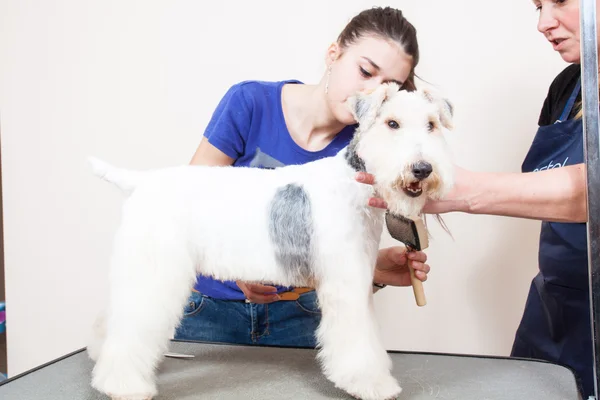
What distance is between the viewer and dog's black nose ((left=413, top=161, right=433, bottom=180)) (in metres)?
1.11

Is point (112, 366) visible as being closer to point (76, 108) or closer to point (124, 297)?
→ point (124, 297)

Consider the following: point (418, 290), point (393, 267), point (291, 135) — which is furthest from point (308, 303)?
point (291, 135)

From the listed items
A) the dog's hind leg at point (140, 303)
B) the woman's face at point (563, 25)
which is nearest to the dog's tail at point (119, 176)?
the dog's hind leg at point (140, 303)

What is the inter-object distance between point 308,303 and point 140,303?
782 millimetres

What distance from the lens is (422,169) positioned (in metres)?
1.11

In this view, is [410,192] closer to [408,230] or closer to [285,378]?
[408,230]

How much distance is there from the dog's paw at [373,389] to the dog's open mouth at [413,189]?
0.46 meters

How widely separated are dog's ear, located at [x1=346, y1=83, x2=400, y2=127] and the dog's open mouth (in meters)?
0.23

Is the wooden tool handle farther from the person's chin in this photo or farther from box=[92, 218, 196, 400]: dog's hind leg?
the person's chin

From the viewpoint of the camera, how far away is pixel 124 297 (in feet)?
4.04

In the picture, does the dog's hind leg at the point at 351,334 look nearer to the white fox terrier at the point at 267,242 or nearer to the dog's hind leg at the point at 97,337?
the white fox terrier at the point at 267,242

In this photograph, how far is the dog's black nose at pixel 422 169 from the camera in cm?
111

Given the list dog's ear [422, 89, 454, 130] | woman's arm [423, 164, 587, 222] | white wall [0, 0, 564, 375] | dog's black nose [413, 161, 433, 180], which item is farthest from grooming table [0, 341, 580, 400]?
white wall [0, 0, 564, 375]

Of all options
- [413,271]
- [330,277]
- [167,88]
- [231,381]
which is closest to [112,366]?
[231,381]
